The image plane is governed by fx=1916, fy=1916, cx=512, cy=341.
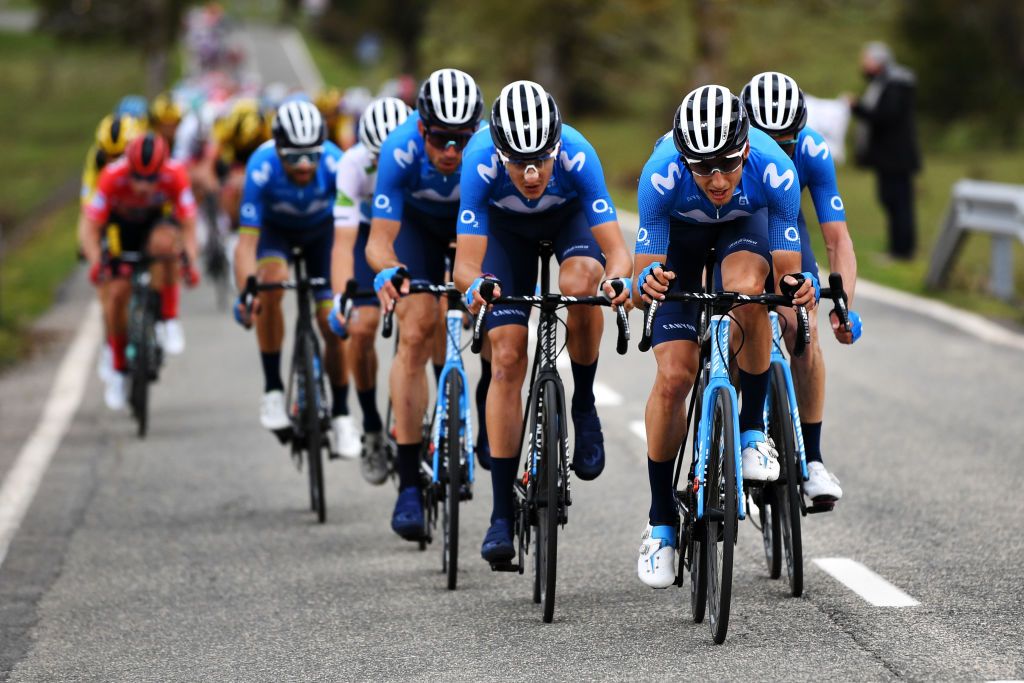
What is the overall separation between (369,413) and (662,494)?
287 centimetres

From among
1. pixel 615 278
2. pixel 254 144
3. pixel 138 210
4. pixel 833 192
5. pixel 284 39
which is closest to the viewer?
pixel 615 278

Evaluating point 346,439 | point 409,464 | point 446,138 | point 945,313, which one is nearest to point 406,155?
point 446,138

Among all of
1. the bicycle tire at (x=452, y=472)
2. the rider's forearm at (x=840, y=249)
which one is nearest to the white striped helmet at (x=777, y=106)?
the rider's forearm at (x=840, y=249)

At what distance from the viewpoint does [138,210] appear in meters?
13.0

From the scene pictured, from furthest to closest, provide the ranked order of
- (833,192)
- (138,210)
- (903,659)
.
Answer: (138,210) → (833,192) → (903,659)

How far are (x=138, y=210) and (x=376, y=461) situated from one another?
4.23 metres

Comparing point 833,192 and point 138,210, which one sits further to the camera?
point 138,210

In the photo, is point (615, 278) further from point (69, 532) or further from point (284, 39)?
point (284, 39)

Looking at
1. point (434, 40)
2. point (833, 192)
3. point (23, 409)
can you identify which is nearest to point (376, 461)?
point (833, 192)

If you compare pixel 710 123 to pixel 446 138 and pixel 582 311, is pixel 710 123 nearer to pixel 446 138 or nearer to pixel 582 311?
pixel 582 311

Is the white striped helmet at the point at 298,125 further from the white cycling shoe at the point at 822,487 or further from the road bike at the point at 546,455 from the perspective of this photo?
the white cycling shoe at the point at 822,487

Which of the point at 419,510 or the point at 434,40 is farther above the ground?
the point at 434,40

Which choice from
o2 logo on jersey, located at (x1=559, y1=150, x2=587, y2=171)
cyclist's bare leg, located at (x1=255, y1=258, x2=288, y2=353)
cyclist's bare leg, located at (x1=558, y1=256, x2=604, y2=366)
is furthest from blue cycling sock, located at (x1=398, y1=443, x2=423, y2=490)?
cyclist's bare leg, located at (x1=255, y1=258, x2=288, y2=353)

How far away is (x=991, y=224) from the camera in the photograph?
16.5 m
